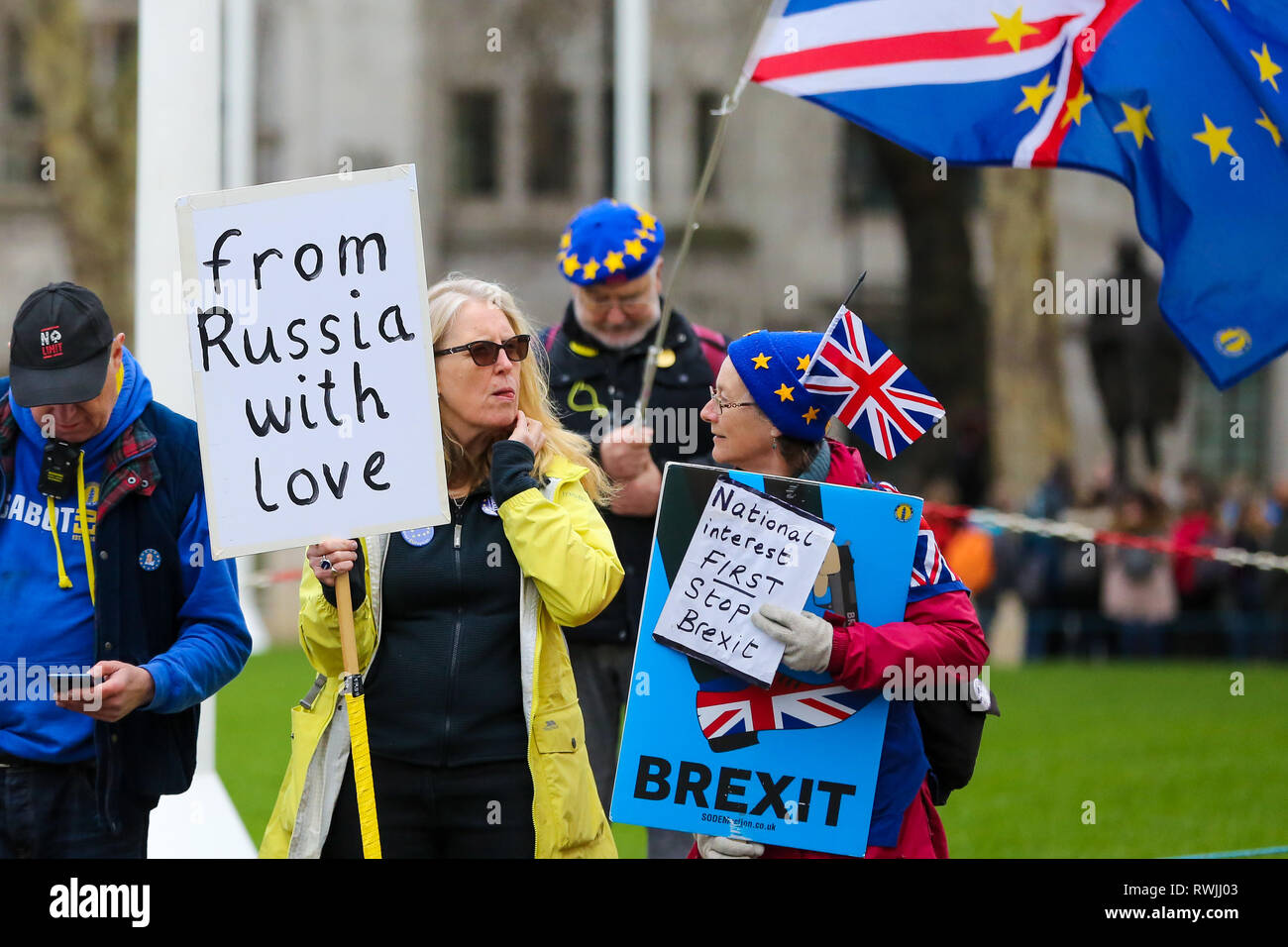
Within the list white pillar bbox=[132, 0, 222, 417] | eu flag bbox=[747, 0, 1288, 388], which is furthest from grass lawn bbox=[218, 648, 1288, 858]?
eu flag bbox=[747, 0, 1288, 388]

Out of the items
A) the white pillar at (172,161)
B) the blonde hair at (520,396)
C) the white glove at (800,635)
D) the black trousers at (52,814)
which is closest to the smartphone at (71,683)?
the black trousers at (52,814)

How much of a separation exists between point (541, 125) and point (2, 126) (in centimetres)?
1018

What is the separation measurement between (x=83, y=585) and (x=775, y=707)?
1.63 meters

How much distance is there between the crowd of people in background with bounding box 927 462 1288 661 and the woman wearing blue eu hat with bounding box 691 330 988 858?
46.8 ft

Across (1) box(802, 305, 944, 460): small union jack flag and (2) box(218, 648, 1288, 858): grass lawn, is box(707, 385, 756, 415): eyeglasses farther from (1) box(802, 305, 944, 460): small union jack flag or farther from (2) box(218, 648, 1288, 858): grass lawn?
(2) box(218, 648, 1288, 858): grass lawn

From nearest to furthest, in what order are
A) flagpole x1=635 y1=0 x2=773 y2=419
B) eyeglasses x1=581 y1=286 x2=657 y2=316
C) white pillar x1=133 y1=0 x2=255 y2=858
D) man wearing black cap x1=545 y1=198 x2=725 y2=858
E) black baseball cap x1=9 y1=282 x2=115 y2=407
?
black baseball cap x1=9 y1=282 x2=115 y2=407 → flagpole x1=635 y1=0 x2=773 y2=419 → man wearing black cap x1=545 y1=198 x2=725 y2=858 → eyeglasses x1=581 y1=286 x2=657 y2=316 → white pillar x1=133 y1=0 x2=255 y2=858

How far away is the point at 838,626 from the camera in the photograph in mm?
4270

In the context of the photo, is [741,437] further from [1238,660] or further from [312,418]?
[1238,660]

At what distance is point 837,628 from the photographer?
424cm

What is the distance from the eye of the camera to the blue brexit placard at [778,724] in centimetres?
425

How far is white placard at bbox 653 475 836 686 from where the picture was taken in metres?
4.23

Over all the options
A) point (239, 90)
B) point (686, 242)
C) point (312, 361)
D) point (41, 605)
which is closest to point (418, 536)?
point (312, 361)

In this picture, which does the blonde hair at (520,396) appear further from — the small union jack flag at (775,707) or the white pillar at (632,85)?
the white pillar at (632,85)
